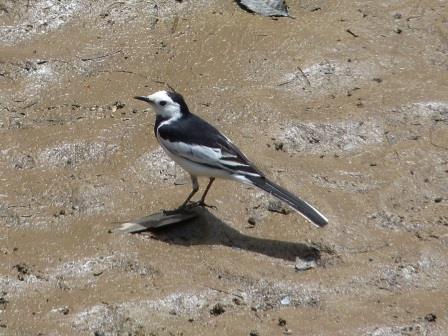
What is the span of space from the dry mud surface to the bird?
304 mm

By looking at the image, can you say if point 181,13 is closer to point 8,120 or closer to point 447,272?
point 8,120

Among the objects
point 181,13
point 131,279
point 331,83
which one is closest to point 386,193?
point 331,83

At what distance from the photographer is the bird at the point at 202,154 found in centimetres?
699

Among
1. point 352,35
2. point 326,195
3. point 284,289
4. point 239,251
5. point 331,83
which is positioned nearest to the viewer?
point 284,289

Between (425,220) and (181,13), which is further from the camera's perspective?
(181,13)

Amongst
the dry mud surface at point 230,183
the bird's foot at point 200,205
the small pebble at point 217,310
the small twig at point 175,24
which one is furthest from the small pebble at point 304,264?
the small twig at point 175,24

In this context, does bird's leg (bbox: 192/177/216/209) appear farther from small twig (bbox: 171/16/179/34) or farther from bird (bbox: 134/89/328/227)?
small twig (bbox: 171/16/179/34)

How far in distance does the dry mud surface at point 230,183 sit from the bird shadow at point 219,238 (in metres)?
0.02

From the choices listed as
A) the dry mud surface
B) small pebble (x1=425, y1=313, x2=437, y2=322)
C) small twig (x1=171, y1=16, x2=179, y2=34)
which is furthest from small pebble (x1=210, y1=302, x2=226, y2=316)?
small twig (x1=171, y1=16, x2=179, y2=34)

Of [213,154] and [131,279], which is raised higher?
[213,154]

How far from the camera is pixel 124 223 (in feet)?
23.5

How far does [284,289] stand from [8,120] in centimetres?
321

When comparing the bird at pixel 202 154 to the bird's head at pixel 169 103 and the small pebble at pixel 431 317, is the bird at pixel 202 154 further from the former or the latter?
the small pebble at pixel 431 317

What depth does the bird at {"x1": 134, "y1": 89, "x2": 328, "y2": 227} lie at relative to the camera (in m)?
6.99
